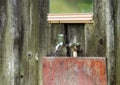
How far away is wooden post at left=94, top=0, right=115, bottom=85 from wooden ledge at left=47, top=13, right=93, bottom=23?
49 millimetres

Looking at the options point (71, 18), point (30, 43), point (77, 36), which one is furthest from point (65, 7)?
point (30, 43)

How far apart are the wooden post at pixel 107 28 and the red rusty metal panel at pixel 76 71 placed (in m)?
0.04

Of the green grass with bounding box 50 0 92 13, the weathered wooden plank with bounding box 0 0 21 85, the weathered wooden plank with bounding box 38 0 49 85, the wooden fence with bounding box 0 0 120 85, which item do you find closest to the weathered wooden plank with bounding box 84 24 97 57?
the wooden fence with bounding box 0 0 120 85

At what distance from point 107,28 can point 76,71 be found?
319mm

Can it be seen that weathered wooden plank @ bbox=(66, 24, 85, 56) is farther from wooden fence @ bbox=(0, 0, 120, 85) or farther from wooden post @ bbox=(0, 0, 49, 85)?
wooden post @ bbox=(0, 0, 49, 85)

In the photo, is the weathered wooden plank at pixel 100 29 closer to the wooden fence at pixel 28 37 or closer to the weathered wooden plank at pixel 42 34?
the wooden fence at pixel 28 37

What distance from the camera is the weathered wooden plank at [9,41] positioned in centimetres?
186

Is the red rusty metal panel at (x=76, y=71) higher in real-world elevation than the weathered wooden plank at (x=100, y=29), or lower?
lower

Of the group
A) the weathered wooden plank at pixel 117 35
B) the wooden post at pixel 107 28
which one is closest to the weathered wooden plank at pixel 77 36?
the wooden post at pixel 107 28

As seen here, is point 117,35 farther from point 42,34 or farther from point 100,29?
point 42,34

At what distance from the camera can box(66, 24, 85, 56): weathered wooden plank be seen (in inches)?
71.7

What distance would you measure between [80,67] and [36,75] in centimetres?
29

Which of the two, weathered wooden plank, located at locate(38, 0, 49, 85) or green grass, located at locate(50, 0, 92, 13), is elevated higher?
green grass, located at locate(50, 0, 92, 13)

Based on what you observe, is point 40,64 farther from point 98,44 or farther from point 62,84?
point 98,44
